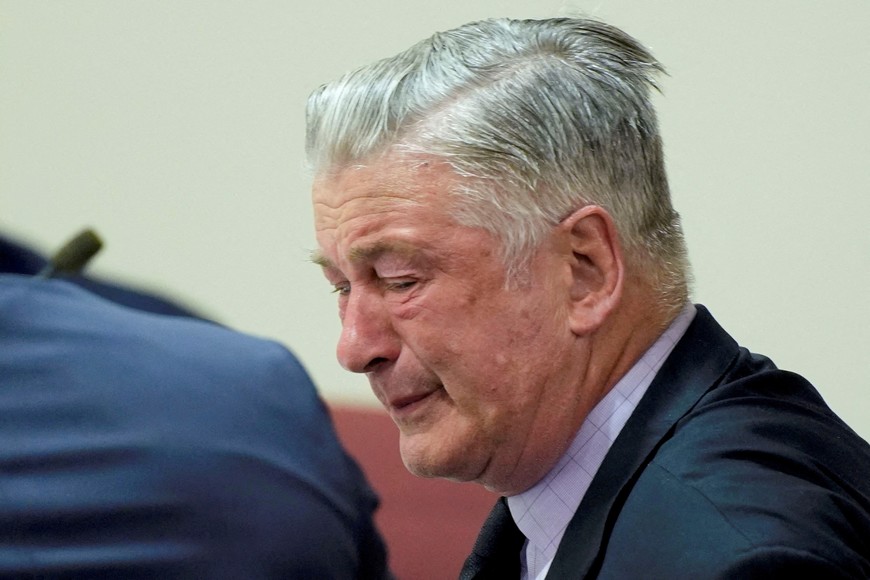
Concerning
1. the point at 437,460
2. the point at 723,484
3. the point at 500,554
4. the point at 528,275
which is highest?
the point at 528,275

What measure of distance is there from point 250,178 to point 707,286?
3.98ft

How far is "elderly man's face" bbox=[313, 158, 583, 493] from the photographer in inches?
47.7

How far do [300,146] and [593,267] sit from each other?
70.1 inches

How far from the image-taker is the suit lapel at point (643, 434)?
1.09 metres

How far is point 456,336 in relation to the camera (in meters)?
Result: 1.22

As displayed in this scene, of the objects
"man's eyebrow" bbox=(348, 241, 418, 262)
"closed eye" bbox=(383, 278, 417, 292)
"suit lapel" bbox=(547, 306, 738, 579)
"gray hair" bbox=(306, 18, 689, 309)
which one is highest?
"gray hair" bbox=(306, 18, 689, 309)

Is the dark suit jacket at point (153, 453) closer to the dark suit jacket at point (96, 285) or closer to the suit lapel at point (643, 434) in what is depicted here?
the dark suit jacket at point (96, 285)

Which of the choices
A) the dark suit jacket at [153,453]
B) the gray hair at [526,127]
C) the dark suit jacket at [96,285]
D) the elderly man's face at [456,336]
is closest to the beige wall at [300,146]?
the gray hair at [526,127]

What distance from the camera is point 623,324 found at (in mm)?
1235

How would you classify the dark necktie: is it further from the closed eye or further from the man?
the closed eye

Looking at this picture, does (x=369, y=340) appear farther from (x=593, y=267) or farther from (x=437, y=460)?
(x=593, y=267)

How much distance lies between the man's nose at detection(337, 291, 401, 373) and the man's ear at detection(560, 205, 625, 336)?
7.7 inches

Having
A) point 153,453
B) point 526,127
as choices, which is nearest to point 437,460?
point 526,127

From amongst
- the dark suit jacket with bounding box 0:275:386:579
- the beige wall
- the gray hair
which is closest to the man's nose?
the gray hair
